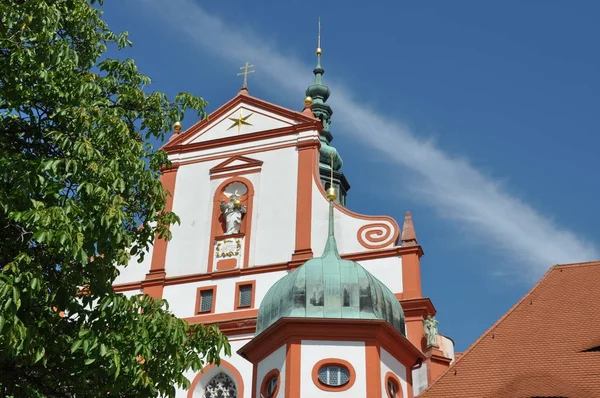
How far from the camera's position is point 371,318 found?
14344 mm

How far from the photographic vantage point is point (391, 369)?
14.6m

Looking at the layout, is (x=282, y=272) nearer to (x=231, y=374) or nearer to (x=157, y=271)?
(x=231, y=374)

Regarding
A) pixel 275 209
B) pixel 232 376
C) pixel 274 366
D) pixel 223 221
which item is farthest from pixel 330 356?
pixel 223 221

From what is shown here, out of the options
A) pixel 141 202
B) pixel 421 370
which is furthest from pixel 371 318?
pixel 141 202

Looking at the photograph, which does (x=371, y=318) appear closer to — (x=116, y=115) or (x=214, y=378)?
(x=214, y=378)

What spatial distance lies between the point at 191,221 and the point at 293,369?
294 inches

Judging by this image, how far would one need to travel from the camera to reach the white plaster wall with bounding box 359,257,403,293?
59.4ft

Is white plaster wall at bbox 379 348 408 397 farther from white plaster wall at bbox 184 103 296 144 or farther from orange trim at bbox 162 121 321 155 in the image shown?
white plaster wall at bbox 184 103 296 144

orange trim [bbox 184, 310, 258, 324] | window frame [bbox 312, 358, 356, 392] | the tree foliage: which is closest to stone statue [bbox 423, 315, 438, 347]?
orange trim [bbox 184, 310, 258, 324]

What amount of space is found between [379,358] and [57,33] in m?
7.13

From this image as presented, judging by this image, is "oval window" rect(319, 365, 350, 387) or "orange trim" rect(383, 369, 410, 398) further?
"orange trim" rect(383, 369, 410, 398)

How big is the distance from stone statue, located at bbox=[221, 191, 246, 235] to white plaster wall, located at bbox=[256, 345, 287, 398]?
5.68 meters

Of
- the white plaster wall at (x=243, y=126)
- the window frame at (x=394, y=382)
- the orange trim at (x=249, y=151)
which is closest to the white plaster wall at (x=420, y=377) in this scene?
the window frame at (x=394, y=382)

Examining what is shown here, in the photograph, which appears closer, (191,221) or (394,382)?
(394,382)
